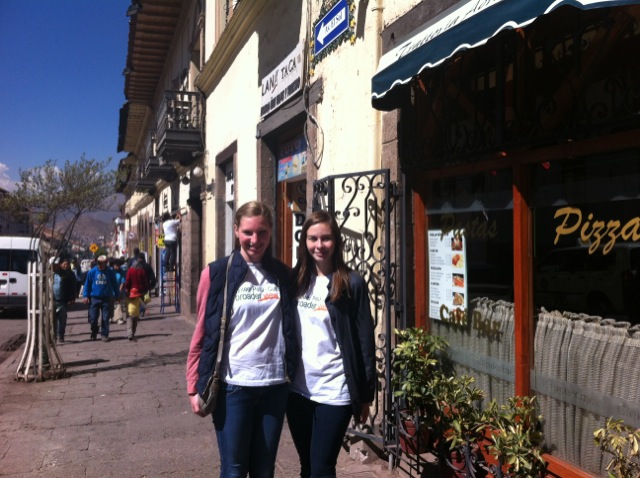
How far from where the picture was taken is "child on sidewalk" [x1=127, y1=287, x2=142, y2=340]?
11.2 meters

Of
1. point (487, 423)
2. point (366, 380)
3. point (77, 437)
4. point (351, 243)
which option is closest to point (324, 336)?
point (366, 380)

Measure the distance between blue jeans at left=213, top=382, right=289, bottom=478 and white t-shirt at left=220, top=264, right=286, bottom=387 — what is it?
0.20 feet

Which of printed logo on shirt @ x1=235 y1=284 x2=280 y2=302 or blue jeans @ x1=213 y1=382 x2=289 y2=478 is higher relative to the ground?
printed logo on shirt @ x1=235 y1=284 x2=280 y2=302

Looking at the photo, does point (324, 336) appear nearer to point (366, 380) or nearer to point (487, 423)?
point (366, 380)

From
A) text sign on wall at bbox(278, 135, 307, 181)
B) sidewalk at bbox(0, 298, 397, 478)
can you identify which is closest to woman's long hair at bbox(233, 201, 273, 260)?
sidewalk at bbox(0, 298, 397, 478)

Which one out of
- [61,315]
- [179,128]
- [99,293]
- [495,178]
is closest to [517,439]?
[495,178]

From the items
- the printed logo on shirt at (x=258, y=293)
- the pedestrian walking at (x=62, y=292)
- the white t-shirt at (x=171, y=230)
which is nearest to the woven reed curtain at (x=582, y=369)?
the printed logo on shirt at (x=258, y=293)

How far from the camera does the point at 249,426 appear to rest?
2.90 meters

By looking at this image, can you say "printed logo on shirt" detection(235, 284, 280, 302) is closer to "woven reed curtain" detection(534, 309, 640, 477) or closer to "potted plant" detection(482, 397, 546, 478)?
"potted plant" detection(482, 397, 546, 478)

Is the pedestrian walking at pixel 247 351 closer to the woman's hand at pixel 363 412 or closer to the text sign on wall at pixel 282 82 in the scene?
the woman's hand at pixel 363 412

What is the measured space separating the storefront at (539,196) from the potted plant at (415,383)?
1.17ft

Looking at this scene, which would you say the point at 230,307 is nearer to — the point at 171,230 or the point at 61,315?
the point at 61,315

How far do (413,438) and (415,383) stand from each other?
435mm

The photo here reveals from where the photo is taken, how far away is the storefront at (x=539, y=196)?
2.91m
